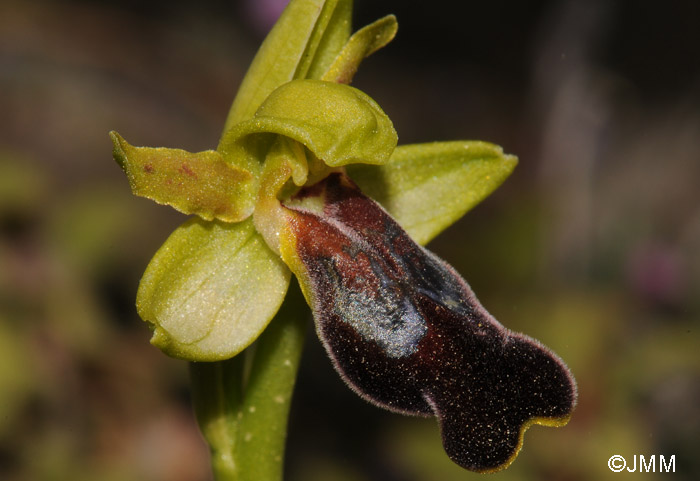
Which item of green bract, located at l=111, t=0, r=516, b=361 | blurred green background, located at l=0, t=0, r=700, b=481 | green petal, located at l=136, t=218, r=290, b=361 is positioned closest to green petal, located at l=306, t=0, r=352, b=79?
green bract, located at l=111, t=0, r=516, b=361

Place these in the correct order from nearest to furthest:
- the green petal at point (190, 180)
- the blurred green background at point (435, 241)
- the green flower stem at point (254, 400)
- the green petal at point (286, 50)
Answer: the green petal at point (190, 180)
the green petal at point (286, 50)
the green flower stem at point (254, 400)
the blurred green background at point (435, 241)

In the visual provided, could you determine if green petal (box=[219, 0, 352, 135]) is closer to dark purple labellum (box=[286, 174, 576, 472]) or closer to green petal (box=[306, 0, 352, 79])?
green petal (box=[306, 0, 352, 79])

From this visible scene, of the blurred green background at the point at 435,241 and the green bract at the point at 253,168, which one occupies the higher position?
the green bract at the point at 253,168

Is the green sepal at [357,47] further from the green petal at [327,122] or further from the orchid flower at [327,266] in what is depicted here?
the green petal at [327,122]

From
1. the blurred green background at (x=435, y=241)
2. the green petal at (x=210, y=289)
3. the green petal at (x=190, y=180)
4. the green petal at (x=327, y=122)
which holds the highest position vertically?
the green petal at (x=327, y=122)

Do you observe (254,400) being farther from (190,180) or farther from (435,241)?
(435,241)

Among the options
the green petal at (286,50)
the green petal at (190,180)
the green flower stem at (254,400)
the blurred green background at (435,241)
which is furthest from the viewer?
the blurred green background at (435,241)

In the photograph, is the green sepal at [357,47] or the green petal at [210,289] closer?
the green petal at [210,289]

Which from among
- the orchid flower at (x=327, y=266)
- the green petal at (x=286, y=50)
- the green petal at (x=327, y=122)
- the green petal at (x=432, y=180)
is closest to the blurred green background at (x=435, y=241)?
the green petal at (x=432, y=180)

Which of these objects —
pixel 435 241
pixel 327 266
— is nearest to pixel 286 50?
pixel 327 266
